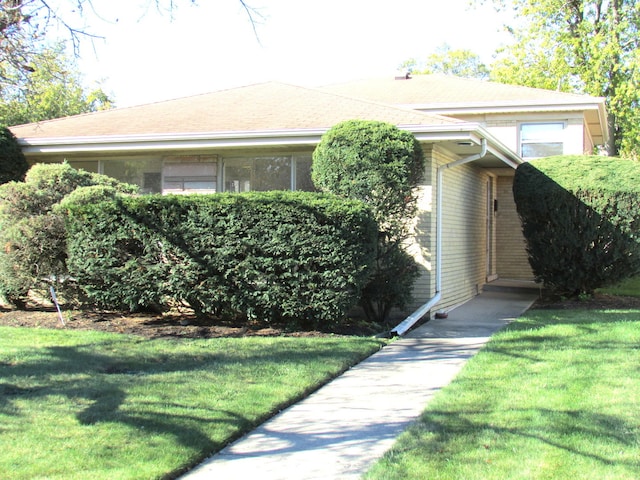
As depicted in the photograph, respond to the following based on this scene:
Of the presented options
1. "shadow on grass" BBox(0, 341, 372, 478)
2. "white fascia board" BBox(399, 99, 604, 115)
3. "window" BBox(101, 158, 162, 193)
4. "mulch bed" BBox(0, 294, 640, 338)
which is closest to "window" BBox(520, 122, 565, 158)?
"white fascia board" BBox(399, 99, 604, 115)

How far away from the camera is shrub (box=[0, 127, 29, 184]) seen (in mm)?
12227

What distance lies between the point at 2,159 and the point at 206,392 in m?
8.36

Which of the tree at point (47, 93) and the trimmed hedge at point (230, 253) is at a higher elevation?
the tree at point (47, 93)

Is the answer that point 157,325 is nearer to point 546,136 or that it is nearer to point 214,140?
point 214,140

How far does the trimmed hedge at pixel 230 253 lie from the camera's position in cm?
904

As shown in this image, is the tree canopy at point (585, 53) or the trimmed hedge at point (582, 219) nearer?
the trimmed hedge at point (582, 219)

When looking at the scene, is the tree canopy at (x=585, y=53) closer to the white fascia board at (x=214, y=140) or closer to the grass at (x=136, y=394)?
the white fascia board at (x=214, y=140)

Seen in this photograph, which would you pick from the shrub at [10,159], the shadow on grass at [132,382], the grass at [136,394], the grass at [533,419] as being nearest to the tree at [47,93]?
the shrub at [10,159]

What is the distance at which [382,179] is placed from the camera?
31.6 feet

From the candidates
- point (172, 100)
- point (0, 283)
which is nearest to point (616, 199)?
point (172, 100)

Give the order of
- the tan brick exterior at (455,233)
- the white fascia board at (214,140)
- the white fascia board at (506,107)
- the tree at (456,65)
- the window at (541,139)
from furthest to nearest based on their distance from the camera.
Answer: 1. the tree at (456,65)
2. the window at (541,139)
3. the white fascia board at (506,107)
4. the tan brick exterior at (455,233)
5. the white fascia board at (214,140)

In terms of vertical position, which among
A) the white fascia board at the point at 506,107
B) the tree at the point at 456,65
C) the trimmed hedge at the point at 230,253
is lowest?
the trimmed hedge at the point at 230,253

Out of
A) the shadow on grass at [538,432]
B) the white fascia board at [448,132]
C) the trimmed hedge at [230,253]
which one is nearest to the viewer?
the shadow on grass at [538,432]

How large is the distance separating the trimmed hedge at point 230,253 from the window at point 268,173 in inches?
91.3
